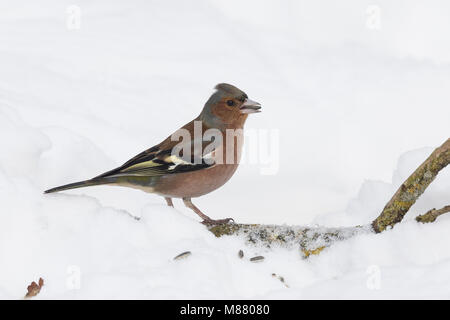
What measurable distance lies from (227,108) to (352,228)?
1.28 meters

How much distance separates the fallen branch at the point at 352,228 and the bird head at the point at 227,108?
3.00 feet

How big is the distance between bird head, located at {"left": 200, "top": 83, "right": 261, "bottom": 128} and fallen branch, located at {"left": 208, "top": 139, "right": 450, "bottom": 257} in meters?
0.91

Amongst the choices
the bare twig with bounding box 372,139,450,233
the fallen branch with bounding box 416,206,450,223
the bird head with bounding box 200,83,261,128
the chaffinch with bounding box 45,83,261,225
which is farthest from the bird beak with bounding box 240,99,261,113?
the fallen branch with bounding box 416,206,450,223

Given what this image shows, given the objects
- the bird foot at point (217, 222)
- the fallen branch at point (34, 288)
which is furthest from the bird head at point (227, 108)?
the fallen branch at point (34, 288)

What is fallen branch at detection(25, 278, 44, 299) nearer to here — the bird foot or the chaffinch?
the chaffinch

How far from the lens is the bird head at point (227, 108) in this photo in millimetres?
4938

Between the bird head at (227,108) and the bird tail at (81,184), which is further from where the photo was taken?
the bird head at (227,108)

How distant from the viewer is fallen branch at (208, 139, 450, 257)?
396 cm

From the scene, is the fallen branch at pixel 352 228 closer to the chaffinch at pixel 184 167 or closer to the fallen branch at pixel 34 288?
the chaffinch at pixel 184 167

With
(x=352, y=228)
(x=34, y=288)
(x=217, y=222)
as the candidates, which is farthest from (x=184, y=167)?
(x=34, y=288)

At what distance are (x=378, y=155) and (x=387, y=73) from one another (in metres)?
2.18

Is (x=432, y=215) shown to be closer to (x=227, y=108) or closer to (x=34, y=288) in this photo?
(x=227, y=108)

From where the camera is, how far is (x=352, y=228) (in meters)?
4.14
